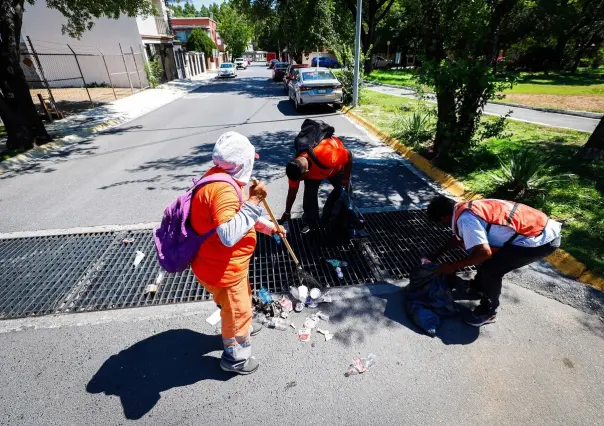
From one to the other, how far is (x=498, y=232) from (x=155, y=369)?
9.75 feet

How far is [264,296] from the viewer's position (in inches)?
123

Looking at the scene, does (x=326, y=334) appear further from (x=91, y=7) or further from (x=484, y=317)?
(x=91, y=7)

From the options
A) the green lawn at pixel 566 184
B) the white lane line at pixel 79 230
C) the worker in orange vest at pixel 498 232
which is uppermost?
the worker in orange vest at pixel 498 232

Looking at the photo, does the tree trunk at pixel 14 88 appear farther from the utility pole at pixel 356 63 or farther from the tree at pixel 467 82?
the utility pole at pixel 356 63

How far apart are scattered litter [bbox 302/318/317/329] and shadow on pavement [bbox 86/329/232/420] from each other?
778mm

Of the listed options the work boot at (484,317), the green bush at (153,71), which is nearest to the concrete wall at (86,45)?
the green bush at (153,71)

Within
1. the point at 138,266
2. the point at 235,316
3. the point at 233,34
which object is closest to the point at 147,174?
the point at 138,266

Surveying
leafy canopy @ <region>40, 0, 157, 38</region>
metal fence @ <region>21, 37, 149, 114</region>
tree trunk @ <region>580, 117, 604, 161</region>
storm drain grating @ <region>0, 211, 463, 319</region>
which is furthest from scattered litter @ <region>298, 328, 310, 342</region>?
metal fence @ <region>21, 37, 149, 114</region>

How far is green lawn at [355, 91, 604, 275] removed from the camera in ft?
11.9

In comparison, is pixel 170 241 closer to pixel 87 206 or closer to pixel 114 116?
pixel 87 206

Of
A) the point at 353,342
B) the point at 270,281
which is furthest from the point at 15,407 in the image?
the point at 353,342

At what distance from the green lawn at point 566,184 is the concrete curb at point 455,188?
3.6 inches

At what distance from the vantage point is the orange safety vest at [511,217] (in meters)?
2.44

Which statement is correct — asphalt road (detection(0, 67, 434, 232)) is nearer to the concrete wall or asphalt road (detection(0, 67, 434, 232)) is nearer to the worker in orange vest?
the worker in orange vest
